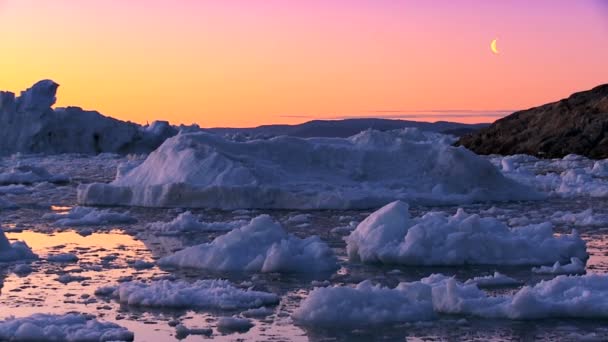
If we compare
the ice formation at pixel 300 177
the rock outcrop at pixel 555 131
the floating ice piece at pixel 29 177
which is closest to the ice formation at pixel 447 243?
the ice formation at pixel 300 177

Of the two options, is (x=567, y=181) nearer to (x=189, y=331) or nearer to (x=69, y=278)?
(x=69, y=278)

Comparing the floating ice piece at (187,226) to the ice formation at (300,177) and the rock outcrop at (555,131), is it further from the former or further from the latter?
the rock outcrop at (555,131)

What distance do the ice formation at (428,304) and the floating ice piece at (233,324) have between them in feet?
1.31

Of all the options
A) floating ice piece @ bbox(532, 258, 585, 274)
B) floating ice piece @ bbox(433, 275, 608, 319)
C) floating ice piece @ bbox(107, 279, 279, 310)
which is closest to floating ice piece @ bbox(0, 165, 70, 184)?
floating ice piece @ bbox(107, 279, 279, 310)

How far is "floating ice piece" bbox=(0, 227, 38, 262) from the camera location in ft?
30.1

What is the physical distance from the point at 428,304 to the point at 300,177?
32.8 ft

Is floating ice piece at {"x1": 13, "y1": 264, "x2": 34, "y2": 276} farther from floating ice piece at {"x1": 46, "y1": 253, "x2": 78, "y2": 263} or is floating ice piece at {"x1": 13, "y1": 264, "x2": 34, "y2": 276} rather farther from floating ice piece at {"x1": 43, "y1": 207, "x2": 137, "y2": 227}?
floating ice piece at {"x1": 43, "y1": 207, "x2": 137, "y2": 227}

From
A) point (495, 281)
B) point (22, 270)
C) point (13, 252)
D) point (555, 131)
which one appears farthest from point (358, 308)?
point (555, 131)

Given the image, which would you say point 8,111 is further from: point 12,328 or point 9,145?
point 12,328


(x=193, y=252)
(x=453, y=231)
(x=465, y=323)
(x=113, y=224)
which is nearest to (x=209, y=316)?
(x=465, y=323)

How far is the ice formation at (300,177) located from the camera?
15555mm

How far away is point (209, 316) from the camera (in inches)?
251

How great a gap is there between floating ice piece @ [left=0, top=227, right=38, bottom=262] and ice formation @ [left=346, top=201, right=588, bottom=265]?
330 cm

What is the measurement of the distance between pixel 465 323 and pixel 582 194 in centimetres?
1268
